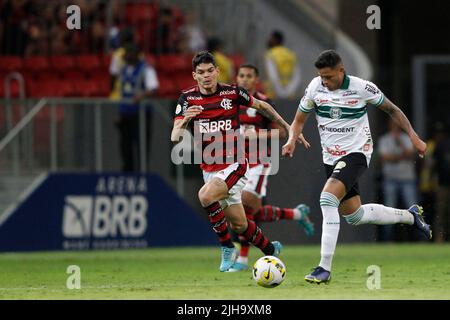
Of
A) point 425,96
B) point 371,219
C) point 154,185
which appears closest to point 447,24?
point 425,96

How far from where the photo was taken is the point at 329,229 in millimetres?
10875

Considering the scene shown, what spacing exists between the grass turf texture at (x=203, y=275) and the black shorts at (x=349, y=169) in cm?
95

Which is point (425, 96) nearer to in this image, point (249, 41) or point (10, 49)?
point (249, 41)

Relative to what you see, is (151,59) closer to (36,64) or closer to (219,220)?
(36,64)

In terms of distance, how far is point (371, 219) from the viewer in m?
11.8

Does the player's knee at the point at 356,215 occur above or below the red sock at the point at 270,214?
above

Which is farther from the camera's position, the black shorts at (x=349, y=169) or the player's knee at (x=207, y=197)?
the player's knee at (x=207, y=197)

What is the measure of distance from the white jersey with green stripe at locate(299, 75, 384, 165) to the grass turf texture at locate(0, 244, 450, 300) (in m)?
1.30

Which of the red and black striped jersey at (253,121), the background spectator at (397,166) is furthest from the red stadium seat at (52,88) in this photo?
the red and black striped jersey at (253,121)

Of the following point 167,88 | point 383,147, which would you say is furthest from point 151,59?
point 383,147

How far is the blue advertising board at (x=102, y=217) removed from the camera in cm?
1750

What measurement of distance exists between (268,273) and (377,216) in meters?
1.77

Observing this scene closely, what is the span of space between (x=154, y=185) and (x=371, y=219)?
6774 millimetres

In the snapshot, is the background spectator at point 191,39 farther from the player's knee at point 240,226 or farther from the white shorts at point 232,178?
the player's knee at point 240,226
